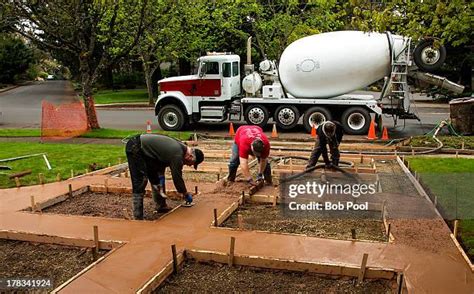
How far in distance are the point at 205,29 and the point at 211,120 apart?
11430 mm

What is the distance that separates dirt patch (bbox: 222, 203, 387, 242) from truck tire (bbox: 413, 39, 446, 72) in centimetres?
846

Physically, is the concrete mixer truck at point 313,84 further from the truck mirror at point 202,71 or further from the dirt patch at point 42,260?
the dirt patch at point 42,260

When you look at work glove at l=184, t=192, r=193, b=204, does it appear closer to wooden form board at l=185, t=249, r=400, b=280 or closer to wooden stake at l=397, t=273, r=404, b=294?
wooden form board at l=185, t=249, r=400, b=280

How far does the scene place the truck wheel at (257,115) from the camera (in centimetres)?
1570

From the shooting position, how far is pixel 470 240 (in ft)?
19.1

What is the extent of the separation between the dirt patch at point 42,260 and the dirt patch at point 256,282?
1.20 m

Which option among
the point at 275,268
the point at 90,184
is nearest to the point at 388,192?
the point at 275,268

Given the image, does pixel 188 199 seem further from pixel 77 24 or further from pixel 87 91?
pixel 87 91

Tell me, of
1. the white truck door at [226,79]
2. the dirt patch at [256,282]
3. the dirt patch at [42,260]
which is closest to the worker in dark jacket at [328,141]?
the dirt patch at [256,282]

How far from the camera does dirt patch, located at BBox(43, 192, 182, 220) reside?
283 inches

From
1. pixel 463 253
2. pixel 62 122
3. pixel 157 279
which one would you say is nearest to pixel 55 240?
pixel 157 279

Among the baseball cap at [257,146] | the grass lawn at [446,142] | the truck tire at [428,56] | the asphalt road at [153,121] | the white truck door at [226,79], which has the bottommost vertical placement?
the asphalt road at [153,121]

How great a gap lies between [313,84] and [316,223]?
890 cm

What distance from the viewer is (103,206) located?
7.62m
